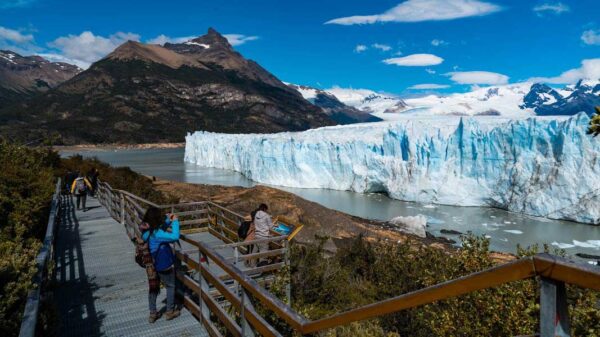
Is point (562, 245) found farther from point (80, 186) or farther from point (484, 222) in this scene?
point (80, 186)

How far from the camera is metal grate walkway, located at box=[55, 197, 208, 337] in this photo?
4695 mm

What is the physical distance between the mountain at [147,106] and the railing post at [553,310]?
11493cm

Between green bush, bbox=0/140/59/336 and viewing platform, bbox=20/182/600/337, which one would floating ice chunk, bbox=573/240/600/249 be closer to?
viewing platform, bbox=20/182/600/337

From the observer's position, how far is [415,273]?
387 inches

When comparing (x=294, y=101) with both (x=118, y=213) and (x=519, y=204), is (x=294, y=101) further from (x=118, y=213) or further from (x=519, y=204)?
(x=118, y=213)

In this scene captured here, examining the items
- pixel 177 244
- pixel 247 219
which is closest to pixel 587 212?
pixel 247 219

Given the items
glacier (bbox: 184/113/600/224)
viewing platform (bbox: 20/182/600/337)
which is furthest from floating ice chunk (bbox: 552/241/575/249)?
viewing platform (bbox: 20/182/600/337)

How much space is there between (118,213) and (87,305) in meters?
6.62

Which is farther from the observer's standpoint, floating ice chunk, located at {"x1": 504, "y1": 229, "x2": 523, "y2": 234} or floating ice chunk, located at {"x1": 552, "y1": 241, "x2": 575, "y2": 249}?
floating ice chunk, located at {"x1": 504, "y1": 229, "x2": 523, "y2": 234}

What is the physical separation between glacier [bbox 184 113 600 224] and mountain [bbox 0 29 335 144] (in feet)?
276

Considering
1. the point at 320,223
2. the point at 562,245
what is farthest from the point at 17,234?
the point at 562,245

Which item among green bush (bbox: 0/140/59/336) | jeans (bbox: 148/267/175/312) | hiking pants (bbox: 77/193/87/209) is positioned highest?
green bush (bbox: 0/140/59/336)

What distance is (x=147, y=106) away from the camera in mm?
144750

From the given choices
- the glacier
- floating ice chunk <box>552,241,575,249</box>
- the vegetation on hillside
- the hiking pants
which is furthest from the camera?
the glacier
